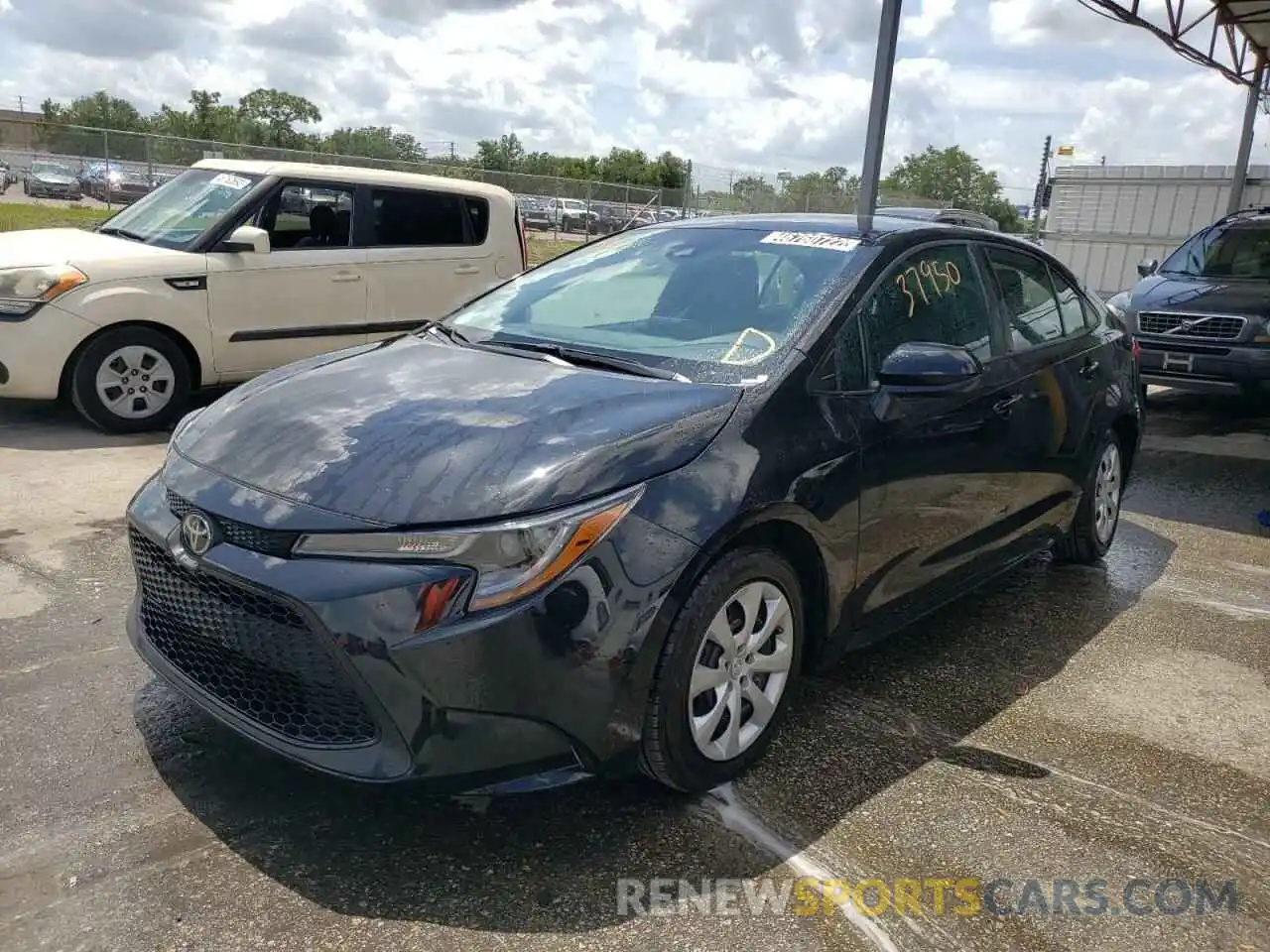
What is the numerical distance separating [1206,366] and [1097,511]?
14.1 ft

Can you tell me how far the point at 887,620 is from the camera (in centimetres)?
354

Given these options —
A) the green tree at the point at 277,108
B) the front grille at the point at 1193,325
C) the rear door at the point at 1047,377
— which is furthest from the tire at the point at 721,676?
the green tree at the point at 277,108

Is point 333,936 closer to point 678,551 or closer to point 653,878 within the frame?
point 653,878

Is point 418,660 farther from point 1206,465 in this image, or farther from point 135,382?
point 1206,465

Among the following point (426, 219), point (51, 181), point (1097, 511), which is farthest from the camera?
point (51, 181)

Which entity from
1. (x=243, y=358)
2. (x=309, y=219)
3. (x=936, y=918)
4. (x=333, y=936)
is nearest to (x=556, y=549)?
(x=333, y=936)

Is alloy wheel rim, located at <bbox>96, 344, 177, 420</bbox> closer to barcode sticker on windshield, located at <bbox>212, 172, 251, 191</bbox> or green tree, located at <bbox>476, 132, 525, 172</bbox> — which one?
barcode sticker on windshield, located at <bbox>212, 172, 251, 191</bbox>

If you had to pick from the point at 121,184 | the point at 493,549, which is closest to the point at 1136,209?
the point at 493,549

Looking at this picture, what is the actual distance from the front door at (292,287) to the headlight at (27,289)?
89 centimetres

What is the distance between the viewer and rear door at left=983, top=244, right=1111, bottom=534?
4.16 m

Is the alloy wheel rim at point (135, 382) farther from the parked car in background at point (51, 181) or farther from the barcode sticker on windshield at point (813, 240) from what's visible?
the parked car in background at point (51, 181)

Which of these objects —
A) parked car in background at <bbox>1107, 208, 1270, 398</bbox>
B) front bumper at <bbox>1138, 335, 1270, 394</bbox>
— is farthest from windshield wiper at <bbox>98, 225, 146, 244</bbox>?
front bumper at <bbox>1138, 335, 1270, 394</bbox>

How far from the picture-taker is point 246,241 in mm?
6902

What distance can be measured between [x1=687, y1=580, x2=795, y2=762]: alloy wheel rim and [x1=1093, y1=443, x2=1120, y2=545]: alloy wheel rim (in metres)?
2.62
